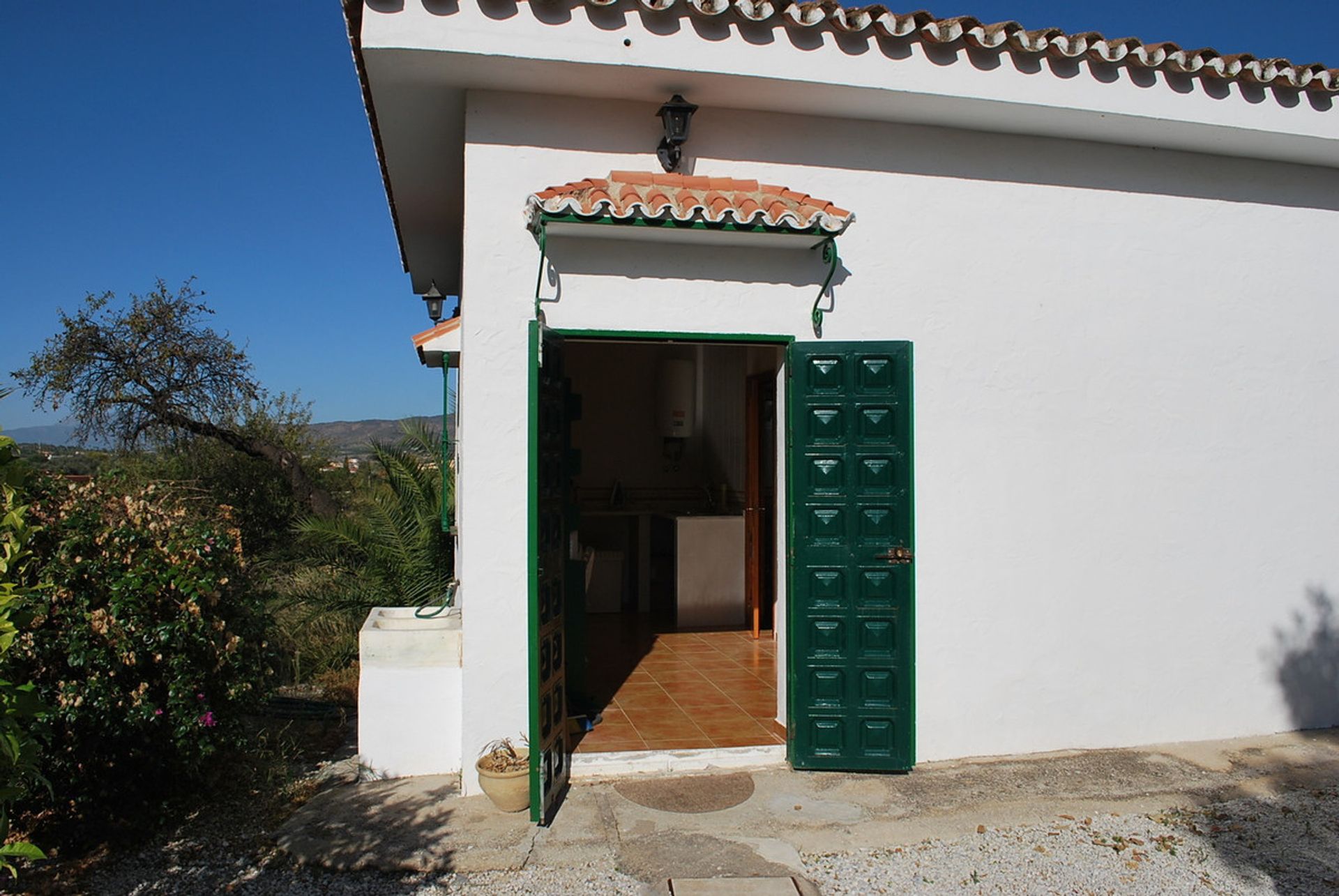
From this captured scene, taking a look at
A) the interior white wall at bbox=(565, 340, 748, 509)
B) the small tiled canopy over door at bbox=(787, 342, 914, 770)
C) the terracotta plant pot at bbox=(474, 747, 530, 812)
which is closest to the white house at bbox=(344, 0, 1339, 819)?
the small tiled canopy over door at bbox=(787, 342, 914, 770)

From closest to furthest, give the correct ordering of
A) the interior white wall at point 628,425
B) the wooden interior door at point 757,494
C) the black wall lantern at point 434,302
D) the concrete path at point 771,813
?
1. the concrete path at point 771,813
2. the wooden interior door at point 757,494
3. the black wall lantern at point 434,302
4. the interior white wall at point 628,425

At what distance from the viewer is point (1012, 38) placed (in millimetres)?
5191

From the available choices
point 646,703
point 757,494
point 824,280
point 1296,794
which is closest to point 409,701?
point 646,703

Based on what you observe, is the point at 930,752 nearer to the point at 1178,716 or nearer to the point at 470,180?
the point at 1178,716

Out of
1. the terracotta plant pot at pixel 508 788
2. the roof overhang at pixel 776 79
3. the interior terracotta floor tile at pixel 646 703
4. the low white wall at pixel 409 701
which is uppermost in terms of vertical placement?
the roof overhang at pixel 776 79

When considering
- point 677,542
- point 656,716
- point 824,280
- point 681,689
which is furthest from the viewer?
point 677,542

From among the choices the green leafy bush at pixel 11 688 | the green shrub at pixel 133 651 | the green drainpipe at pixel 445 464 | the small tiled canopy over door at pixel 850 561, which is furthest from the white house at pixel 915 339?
the green leafy bush at pixel 11 688

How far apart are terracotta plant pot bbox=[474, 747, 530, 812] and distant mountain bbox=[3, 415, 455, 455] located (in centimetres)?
524

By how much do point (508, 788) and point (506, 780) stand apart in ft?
0.13

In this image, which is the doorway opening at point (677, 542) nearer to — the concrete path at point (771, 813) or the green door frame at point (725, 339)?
the green door frame at point (725, 339)

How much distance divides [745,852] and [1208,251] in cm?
466

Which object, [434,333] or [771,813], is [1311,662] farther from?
[434,333]

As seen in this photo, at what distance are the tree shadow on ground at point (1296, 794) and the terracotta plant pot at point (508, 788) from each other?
3.18m

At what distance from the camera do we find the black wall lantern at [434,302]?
34.9 feet
